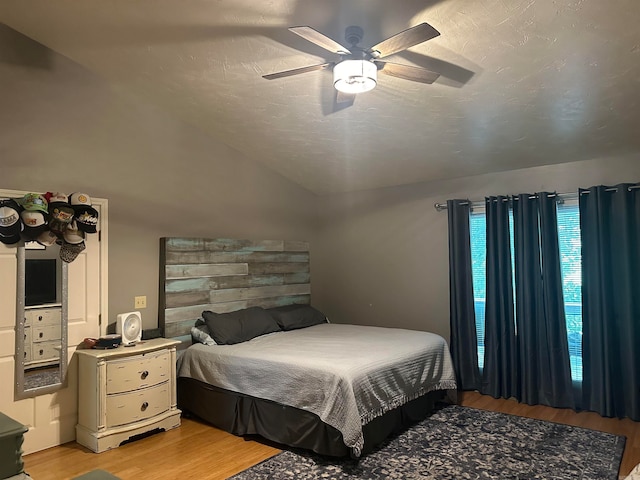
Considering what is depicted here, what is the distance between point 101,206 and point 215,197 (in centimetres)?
118

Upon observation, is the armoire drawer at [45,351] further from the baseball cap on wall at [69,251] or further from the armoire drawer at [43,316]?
the baseball cap on wall at [69,251]

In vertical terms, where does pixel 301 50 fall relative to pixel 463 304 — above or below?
above

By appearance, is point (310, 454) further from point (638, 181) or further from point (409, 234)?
Result: point (638, 181)

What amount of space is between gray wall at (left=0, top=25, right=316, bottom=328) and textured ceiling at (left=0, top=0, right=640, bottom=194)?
0.19 meters

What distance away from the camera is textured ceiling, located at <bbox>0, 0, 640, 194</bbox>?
8.40ft

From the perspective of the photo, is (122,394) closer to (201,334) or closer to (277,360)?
(201,334)

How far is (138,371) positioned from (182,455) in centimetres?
72

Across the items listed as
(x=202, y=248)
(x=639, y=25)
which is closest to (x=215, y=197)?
(x=202, y=248)

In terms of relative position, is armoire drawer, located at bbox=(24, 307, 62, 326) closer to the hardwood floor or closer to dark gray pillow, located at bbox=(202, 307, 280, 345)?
the hardwood floor

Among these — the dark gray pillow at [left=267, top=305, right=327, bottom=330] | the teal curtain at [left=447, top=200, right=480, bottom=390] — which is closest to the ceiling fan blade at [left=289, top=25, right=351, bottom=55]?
the teal curtain at [left=447, top=200, right=480, bottom=390]

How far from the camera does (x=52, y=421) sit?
3.37 m

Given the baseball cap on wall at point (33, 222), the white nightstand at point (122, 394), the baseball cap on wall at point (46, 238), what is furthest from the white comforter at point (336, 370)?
the baseball cap on wall at point (33, 222)

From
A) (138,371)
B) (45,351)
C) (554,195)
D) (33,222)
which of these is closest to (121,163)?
(33,222)

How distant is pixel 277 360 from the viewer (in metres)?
3.40
